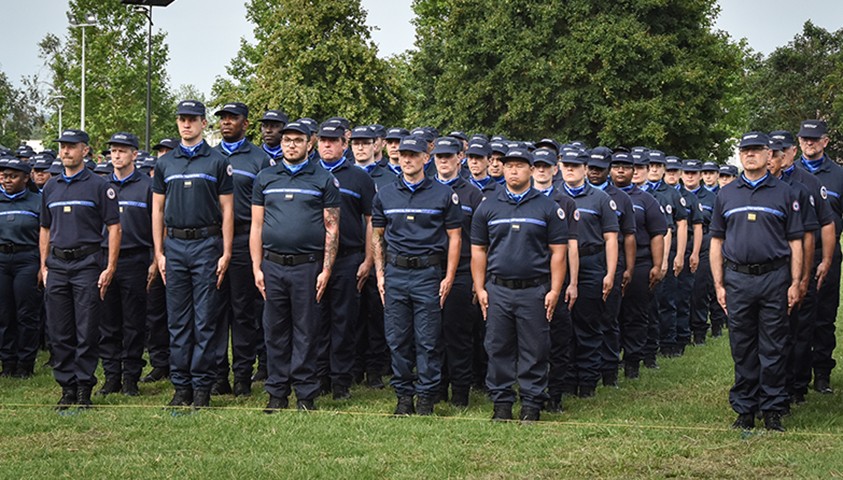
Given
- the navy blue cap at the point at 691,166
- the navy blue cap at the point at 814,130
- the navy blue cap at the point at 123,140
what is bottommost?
the navy blue cap at the point at 691,166

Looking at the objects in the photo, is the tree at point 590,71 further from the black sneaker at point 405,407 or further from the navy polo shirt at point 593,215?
the black sneaker at point 405,407

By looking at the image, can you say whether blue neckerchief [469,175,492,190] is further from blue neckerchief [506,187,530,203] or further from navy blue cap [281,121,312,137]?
navy blue cap [281,121,312,137]

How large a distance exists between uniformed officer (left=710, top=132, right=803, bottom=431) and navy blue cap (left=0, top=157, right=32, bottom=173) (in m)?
7.42

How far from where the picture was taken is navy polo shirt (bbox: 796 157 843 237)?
10133 millimetres

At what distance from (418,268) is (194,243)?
2.03m

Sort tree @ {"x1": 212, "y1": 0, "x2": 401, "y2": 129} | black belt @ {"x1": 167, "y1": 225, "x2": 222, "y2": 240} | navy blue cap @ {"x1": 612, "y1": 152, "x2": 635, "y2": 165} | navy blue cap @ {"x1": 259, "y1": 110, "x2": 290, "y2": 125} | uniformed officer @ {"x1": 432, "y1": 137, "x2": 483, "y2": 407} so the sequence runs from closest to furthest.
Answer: black belt @ {"x1": 167, "y1": 225, "x2": 222, "y2": 240}, uniformed officer @ {"x1": 432, "y1": 137, "x2": 483, "y2": 407}, navy blue cap @ {"x1": 259, "y1": 110, "x2": 290, "y2": 125}, navy blue cap @ {"x1": 612, "y1": 152, "x2": 635, "y2": 165}, tree @ {"x1": 212, "y1": 0, "x2": 401, "y2": 129}

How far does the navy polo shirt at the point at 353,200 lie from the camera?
396 inches

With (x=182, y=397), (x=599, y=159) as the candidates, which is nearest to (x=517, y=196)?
(x=599, y=159)

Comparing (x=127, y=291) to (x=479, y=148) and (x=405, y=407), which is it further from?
(x=479, y=148)

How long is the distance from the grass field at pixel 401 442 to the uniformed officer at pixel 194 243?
43 centimetres

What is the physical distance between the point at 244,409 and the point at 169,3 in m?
4.52

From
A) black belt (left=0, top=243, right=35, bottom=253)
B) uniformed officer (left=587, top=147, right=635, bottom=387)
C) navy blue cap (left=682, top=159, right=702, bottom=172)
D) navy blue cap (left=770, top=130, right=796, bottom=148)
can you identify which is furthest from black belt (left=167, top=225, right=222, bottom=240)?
navy blue cap (left=682, top=159, right=702, bottom=172)

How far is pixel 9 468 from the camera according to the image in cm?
718

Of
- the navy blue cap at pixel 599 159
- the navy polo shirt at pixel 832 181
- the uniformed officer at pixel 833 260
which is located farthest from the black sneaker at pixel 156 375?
the navy polo shirt at pixel 832 181
